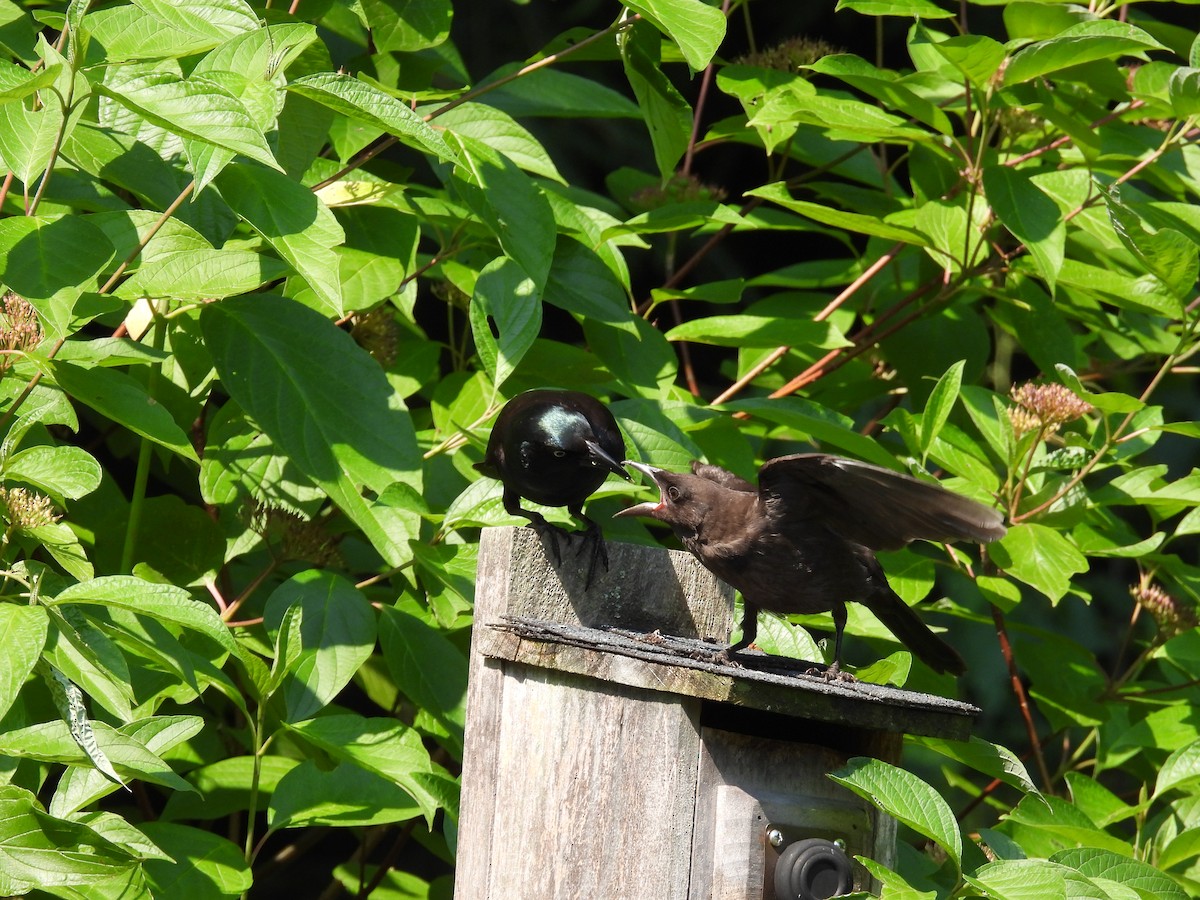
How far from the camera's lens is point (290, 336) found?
2.34 m

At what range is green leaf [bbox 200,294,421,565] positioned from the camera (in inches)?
89.4

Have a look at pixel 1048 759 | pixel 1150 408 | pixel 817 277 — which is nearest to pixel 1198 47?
pixel 1150 408

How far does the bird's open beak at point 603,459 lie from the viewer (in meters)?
2.21

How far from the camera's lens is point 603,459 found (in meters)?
2.22

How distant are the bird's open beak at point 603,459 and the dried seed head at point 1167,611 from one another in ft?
5.00

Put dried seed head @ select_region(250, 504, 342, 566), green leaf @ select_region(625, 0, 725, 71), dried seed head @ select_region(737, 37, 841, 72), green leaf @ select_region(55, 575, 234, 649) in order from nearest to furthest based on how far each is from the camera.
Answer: green leaf @ select_region(55, 575, 234, 649), green leaf @ select_region(625, 0, 725, 71), dried seed head @ select_region(250, 504, 342, 566), dried seed head @ select_region(737, 37, 841, 72)

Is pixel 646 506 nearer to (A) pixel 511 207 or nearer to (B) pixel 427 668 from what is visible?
(B) pixel 427 668

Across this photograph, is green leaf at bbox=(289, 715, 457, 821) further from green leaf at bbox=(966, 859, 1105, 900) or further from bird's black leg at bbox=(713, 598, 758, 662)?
green leaf at bbox=(966, 859, 1105, 900)

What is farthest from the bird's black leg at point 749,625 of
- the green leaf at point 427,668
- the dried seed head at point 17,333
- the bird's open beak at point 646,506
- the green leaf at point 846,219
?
the dried seed head at point 17,333

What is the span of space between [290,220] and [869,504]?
0.97m

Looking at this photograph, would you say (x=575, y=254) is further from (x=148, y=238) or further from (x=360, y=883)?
(x=360, y=883)

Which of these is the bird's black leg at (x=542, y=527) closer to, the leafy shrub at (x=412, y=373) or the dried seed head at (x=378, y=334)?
the leafy shrub at (x=412, y=373)

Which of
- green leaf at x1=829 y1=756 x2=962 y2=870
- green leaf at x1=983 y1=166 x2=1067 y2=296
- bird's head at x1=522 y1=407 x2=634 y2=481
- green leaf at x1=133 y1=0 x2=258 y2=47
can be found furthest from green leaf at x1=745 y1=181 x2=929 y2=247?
green leaf at x1=829 y1=756 x2=962 y2=870

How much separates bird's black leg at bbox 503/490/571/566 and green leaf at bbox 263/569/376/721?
1.00ft
